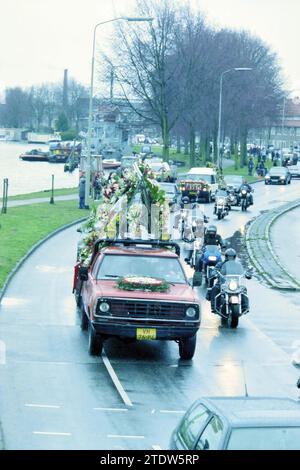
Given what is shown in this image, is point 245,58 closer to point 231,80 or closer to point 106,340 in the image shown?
point 231,80

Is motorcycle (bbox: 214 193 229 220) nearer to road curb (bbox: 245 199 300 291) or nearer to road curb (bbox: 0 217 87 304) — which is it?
road curb (bbox: 245 199 300 291)

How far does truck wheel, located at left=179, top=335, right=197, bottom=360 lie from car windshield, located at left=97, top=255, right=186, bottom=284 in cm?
124

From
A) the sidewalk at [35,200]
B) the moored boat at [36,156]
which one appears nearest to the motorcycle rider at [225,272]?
the sidewalk at [35,200]

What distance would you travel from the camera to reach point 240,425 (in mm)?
8242

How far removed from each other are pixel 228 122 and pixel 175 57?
1414cm

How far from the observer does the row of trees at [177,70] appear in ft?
254

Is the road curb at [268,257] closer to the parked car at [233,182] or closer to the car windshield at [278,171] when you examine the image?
the parked car at [233,182]

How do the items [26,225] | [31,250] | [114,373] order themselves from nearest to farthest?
[114,373], [31,250], [26,225]

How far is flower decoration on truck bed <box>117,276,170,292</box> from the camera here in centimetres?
1681

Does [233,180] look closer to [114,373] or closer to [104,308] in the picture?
[104,308]

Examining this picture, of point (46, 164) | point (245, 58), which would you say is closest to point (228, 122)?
point (245, 58)

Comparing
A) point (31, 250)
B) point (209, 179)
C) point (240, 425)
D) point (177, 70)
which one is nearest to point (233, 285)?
point (31, 250)

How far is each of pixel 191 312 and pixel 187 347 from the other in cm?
76

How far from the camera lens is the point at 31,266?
2841 cm
